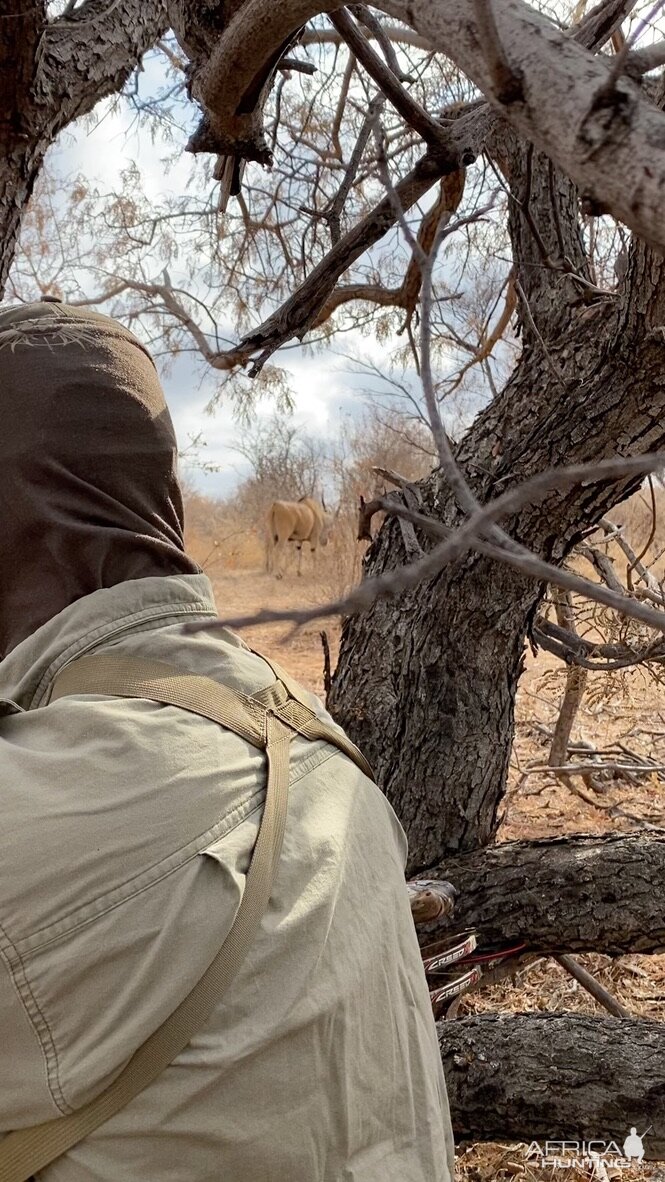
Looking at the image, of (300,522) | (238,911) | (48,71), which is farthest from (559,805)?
(300,522)

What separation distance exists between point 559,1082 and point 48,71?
8.57 feet

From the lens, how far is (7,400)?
129 cm

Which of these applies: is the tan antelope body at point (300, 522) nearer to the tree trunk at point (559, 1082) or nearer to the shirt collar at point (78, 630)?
the tree trunk at point (559, 1082)

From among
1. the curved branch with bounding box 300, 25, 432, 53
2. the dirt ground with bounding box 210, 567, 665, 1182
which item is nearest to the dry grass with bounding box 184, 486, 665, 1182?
the dirt ground with bounding box 210, 567, 665, 1182

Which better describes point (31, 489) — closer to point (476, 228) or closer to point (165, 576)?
point (165, 576)

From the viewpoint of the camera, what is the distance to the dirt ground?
2.93 m

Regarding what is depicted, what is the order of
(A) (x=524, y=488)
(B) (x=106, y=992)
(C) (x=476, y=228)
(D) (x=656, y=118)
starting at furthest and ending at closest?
(C) (x=476, y=228) → (B) (x=106, y=992) → (D) (x=656, y=118) → (A) (x=524, y=488)

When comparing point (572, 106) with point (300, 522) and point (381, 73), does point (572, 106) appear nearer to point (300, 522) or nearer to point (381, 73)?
point (381, 73)

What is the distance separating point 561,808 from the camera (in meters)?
6.27

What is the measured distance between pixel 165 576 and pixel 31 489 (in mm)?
211

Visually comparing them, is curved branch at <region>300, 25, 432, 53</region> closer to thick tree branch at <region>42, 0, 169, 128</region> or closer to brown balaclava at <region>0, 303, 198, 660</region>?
thick tree branch at <region>42, 0, 169, 128</region>

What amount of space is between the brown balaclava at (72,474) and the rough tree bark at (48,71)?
106cm

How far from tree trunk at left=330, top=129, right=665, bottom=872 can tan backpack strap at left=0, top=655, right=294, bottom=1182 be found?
1.38 m

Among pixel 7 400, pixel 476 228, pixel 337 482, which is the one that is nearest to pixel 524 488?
pixel 7 400
